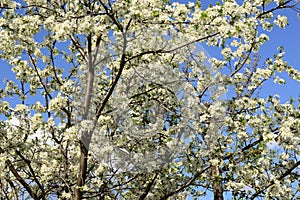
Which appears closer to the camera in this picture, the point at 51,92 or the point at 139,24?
the point at 139,24

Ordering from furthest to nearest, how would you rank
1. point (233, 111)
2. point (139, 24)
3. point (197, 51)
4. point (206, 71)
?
point (233, 111) → point (206, 71) → point (139, 24) → point (197, 51)

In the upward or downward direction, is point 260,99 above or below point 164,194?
above

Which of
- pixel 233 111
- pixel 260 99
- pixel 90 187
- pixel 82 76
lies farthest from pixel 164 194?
pixel 82 76

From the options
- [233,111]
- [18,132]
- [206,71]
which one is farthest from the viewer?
[233,111]

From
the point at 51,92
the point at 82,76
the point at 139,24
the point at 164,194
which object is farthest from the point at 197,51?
the point at 51,92

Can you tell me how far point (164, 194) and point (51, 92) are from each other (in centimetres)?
502

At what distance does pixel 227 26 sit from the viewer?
30.7ft

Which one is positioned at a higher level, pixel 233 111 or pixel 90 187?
pixel 233 111

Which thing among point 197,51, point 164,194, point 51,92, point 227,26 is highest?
point 51,92

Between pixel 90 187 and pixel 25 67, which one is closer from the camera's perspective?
pixel 90 187

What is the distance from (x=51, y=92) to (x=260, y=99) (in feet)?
22.5

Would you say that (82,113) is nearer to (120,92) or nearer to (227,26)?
(120,92)

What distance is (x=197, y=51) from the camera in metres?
9.01

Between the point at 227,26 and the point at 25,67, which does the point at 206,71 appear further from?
the point at 25,67
